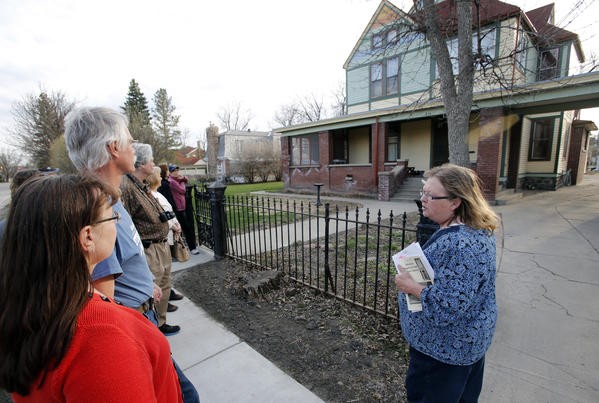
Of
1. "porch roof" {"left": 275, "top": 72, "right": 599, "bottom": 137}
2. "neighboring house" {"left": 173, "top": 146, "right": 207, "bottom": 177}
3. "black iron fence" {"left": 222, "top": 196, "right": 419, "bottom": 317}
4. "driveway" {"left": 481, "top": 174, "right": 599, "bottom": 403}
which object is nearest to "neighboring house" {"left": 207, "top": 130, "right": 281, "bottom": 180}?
"neighboring house" {"left": 173, "top": 146, "right": 207, "bottom": 177}

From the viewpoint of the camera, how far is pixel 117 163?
171 cm

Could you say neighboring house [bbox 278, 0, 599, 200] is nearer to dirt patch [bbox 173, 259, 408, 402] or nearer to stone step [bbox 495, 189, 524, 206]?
stone step [bbox 495, 189, 524, 206]

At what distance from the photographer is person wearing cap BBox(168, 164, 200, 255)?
5.23 meters

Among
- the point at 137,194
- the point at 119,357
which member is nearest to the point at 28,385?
the point at 119,357

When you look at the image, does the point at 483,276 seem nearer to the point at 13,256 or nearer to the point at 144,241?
the point at 13,256

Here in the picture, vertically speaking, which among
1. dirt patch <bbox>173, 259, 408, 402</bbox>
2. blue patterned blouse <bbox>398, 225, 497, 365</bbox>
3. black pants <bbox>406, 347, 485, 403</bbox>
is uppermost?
blue patterned blouse <bbox>398, 225, 497, 365</bbox>

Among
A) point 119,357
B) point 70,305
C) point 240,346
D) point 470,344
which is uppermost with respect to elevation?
point 70,305

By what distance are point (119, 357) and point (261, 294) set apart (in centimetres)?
304

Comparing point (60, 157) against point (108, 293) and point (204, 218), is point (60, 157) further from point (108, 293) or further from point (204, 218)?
point (108, 293)

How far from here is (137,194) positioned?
2340 millimetres

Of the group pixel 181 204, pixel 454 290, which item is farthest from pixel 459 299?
pixel 181 204

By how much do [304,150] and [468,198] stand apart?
1601 cm

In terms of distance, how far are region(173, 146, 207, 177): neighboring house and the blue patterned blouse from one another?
1272 inches

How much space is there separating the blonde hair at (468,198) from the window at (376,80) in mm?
15694
